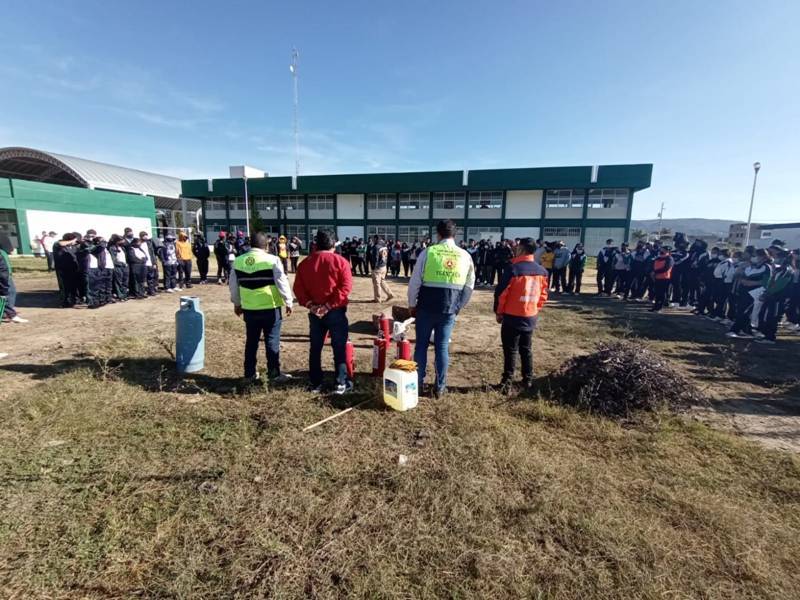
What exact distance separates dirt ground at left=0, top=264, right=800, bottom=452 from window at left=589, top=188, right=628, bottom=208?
85.9 ft

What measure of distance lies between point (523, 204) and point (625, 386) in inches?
1321

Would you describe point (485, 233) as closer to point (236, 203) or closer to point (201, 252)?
point (201, 252)

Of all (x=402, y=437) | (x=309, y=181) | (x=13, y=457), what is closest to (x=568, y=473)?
(x=402, y=437)

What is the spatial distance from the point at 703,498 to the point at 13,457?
5605mm

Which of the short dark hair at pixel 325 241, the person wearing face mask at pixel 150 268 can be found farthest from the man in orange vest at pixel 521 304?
the person wearing face mask at pixel 150 268

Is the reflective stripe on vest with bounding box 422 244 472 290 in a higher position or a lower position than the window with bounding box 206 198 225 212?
→ lower

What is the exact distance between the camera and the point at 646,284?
12.0 metres

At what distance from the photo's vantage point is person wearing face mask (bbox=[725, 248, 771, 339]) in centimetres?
777

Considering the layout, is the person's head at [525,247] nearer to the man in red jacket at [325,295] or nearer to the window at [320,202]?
Answer: the man in red jacket at [325,295]

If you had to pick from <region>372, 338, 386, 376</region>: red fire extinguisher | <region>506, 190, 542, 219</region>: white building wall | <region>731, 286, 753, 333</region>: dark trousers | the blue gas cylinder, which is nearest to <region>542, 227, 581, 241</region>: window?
<region>506, 190, 542, 219</region>: white building wall

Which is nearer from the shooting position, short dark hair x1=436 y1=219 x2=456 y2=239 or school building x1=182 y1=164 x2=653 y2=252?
short dark hair x1=436 y1=219 x2=456 y2=239

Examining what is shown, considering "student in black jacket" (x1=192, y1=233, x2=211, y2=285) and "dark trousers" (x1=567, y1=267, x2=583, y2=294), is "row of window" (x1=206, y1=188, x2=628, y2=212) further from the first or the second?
"student in black jacket" (x1=192, y1=233, x2=211, y2=285)

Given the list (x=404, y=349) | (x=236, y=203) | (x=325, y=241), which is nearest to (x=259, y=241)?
(x=325, y=241)

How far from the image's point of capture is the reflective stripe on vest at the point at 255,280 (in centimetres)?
446
